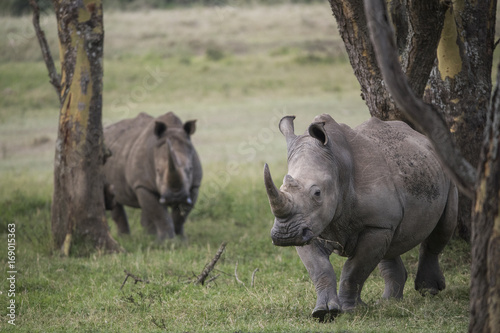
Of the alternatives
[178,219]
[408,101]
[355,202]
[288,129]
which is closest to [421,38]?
[288,129]

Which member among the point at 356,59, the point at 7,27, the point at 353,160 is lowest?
the point at 353,160

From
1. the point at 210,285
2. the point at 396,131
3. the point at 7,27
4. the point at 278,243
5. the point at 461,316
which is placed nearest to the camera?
the point at 278,243

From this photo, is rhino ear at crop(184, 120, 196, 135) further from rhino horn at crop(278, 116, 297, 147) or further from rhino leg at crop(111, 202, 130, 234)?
rhino horn at crop(278, 116, 297, 147)

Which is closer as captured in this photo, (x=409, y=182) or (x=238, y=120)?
(x=409, y=182)

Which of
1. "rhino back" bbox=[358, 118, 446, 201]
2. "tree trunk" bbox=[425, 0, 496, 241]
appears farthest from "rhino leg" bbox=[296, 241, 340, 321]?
"tree trunk" bbox=[425, 0, 496, 241]

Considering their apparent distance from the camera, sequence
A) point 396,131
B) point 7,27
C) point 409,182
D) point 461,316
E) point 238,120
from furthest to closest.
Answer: point 7,27 → point 238,120 → point 396,131 → point 409,182 → point 461,316

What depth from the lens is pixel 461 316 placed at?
6.00m

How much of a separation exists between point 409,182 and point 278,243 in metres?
1.48

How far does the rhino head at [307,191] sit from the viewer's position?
5.50 m

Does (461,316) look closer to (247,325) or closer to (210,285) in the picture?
(247,325)

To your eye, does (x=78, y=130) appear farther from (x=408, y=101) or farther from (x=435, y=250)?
(x=408, y=101)

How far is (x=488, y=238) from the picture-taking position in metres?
4.25

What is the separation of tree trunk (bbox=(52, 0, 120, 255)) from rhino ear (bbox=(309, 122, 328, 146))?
3932mm

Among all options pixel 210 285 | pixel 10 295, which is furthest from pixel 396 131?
pixel 10 295
